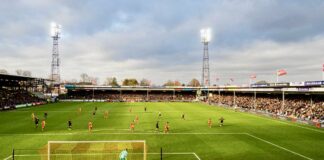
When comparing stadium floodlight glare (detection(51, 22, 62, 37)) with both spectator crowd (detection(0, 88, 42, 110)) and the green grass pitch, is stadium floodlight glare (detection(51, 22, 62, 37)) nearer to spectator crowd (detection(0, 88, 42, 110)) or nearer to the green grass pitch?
spectator crowd (detection(0, 88, 42, 110))

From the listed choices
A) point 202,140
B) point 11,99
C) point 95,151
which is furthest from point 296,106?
point 11,99

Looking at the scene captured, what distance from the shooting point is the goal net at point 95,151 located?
23.6 m

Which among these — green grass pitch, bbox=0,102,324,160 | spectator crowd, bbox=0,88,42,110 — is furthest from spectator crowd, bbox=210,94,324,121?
spectator crowd, bbox=0,88,42,110

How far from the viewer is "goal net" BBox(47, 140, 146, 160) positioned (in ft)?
77.5

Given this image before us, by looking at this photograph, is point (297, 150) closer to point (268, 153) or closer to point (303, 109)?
point (268, 153)

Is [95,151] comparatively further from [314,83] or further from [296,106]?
[296,106]

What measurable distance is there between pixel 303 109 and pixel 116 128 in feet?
125

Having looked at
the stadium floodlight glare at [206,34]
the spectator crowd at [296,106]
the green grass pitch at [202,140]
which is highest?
the stadium floodlight glare at [206,34]

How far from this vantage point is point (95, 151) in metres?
25.6

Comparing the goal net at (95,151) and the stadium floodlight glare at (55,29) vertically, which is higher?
the stadium floodlight glare at (55,29)

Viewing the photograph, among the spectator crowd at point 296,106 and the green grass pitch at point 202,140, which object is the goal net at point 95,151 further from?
the spectator crowd at point 296,106

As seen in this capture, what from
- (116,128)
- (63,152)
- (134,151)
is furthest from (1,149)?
(116,128)

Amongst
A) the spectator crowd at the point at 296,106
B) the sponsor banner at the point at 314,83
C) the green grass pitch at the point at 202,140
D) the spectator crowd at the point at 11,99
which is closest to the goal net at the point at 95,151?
the green grass pitch at the point at 202,140

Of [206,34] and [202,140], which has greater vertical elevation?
[206,34]
